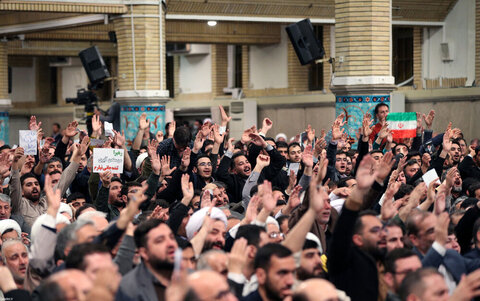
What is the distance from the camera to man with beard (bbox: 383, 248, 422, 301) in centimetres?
598

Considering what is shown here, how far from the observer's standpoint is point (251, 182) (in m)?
10.4

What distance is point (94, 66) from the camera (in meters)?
20.3

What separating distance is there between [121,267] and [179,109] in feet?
79.8

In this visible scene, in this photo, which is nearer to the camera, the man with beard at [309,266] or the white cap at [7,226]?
the man with beard at [309,266]

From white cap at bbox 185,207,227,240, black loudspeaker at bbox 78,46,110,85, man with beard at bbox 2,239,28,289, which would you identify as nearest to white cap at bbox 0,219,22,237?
man with beard at bbox 2,239,28,289

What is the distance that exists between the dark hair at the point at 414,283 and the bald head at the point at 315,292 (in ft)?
1.88

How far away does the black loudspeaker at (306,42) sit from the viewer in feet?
57.7

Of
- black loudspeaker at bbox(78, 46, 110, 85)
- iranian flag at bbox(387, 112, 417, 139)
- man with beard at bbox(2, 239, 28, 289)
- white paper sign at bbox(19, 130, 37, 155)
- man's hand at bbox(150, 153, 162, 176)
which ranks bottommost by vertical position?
man with beard at bbox(2, 239, 28, 289)

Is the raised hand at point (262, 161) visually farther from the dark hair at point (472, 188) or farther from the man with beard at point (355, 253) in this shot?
the man with beard at point (355, 253)

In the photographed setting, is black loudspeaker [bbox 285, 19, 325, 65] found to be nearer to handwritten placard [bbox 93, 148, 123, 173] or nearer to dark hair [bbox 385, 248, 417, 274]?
handwritten placard [bbox 93, 148, 123, 173]

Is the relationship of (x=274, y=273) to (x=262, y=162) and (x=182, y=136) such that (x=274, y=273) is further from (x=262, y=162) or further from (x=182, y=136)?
(x=182, y=136)

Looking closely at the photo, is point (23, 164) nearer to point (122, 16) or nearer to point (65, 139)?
point (65, 139)

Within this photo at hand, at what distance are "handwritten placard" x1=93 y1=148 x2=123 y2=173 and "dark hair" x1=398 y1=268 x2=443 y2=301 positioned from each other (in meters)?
5.89

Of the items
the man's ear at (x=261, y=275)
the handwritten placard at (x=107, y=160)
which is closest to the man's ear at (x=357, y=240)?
the man's ear at (x=261, y=275)
